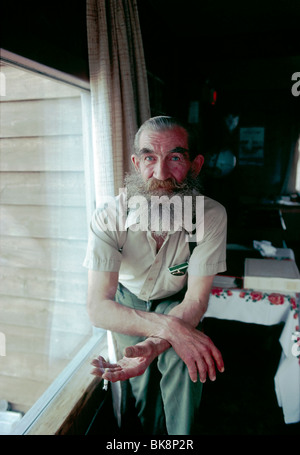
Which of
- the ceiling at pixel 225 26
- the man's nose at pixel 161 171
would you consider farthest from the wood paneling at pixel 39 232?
the ceiling at pixel 225 26

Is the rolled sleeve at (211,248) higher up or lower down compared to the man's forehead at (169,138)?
lower down

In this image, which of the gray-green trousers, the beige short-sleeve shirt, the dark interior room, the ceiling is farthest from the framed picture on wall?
the gray-green trousers

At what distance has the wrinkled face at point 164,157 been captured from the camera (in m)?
0.81

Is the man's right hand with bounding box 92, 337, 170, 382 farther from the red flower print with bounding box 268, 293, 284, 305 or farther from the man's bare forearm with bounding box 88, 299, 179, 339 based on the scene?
the red flower print with bounding box 268, 293, 284, 305

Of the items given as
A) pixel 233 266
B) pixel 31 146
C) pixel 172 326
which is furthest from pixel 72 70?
pixel 233 266

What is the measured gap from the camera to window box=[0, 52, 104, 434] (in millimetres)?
1052

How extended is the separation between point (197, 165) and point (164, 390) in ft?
2.13

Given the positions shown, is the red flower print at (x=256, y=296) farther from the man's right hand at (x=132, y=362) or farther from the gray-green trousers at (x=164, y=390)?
the man's right hand at (x=132, y=362)

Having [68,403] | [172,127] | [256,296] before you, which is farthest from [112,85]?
[68,403]

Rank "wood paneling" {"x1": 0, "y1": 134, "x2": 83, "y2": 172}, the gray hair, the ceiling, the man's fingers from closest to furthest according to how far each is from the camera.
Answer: the man's fingers, the gray hair, "wood paneling" {"x1": 0, "y1": 134, "x2": 83, "y2": 172}, the ceiling

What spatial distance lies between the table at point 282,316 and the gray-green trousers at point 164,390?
451 millimetres

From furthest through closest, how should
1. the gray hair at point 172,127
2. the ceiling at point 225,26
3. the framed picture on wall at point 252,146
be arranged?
the framed picture on wall at point 252,146
the ceiling at point 225,26
the gray hair at point 172,127

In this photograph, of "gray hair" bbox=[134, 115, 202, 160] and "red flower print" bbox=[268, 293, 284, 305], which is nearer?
"gray hair" bbox=[134, 115, 202, 160]

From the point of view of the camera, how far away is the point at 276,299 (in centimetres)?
129
